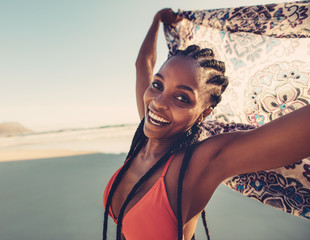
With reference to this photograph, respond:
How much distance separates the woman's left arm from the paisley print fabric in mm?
401

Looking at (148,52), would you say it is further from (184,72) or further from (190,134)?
(190,134)

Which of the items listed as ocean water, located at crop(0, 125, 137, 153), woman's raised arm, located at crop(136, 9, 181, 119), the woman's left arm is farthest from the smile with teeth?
ocean water, located at crop(0, 125, 137, 153)

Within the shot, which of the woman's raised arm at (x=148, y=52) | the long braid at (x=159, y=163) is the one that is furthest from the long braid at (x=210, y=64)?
the woman's raised arm at (x=148, y=52)

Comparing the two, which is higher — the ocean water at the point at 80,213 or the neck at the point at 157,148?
the neck at the point at 157,148

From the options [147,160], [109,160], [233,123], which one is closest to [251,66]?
[233,123]

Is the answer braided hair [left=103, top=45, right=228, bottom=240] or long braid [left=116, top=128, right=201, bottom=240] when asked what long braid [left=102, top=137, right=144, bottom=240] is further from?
long braid [left=116, top=128, right=201, bottom=240]

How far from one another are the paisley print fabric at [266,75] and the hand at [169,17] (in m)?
0.34

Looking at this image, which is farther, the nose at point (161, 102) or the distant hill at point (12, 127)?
the distant hill at point (12, 127)

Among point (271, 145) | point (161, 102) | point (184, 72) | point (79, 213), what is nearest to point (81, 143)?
point (79, 213)

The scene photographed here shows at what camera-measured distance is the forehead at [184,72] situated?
113 cm

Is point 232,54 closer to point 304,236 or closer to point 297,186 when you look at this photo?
point 297,186

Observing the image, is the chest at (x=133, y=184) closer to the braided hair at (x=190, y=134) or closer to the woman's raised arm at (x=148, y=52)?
the braided hair at (x=190, y=134)

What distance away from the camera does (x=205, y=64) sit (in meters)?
1.18

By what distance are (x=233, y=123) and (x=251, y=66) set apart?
478 mm
